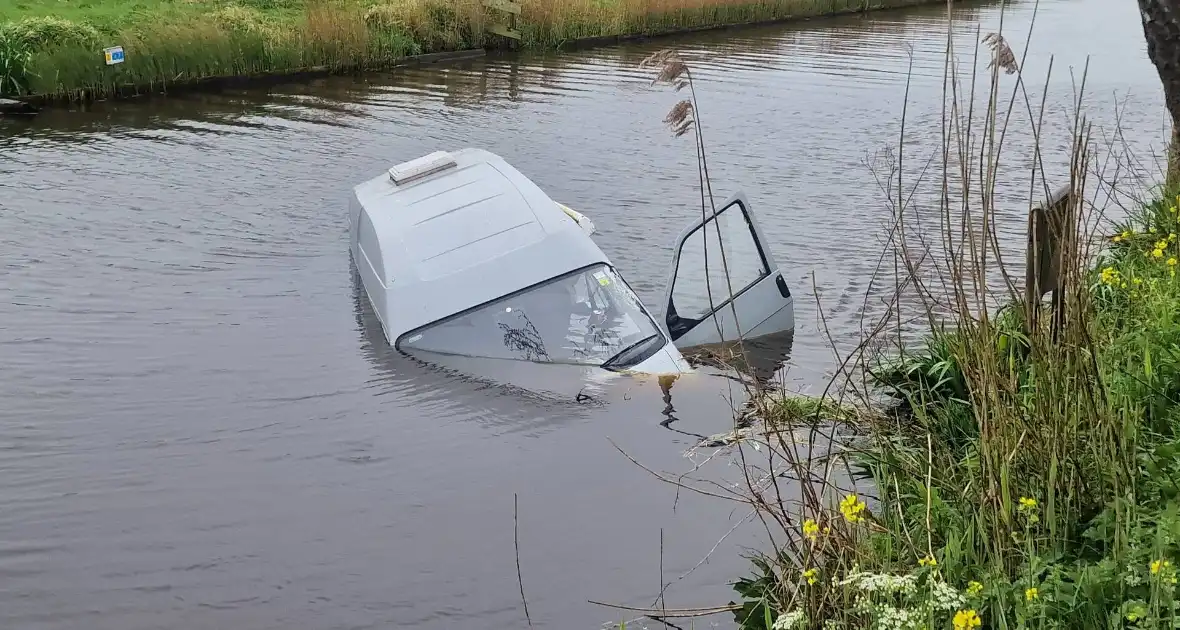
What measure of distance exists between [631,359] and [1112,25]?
102ft

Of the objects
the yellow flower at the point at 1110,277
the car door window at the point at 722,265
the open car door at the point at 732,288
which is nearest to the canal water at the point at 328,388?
the open car door at the point at 732,288

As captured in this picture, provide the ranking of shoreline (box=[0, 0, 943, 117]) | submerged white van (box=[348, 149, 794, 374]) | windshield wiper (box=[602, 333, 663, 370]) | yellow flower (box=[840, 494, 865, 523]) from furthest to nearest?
shoreline (box=[0, 0, 943, 117]) < submerged white van (box=[348, 149, 794, 374]) < windshield wiper (box=[602, 333, 663, 370]) < yellow flower (box=[840, 494, 865, 523])

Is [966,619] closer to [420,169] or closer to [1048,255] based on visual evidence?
[1048,255]

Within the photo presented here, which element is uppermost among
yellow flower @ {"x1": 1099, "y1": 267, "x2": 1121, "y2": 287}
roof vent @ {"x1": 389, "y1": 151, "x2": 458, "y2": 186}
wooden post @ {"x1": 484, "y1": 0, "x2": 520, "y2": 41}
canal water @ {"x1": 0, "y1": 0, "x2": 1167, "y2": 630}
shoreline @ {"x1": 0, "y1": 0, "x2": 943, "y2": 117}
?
wooden post @ {"x1": 484, "y1": 0, "x2": 520, "y2": 41}

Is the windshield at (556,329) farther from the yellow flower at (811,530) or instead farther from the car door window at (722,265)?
the yellow flower at (811,530)

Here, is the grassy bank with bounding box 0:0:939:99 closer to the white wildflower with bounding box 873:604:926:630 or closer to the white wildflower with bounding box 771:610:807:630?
the white wildflower with bounding box 771:610:807:630

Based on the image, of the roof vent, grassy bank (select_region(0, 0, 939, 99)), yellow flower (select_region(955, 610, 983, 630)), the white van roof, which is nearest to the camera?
yellow flower (select_region(955, 610, 983, 630))

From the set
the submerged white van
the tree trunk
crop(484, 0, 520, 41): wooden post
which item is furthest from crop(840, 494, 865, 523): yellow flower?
crop(484, 0, 520, 41): wooden post

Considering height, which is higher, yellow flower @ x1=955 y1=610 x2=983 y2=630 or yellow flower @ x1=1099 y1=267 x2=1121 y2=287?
yellow flower @ x1=1099 y1=267 x2=1121 y2=287

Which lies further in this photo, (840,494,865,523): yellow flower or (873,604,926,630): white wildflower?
(840,494,865,523): yellow flower

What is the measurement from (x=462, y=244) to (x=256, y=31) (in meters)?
19.0

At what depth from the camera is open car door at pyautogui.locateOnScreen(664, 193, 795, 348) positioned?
10422 mm

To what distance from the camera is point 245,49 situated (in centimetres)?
2644

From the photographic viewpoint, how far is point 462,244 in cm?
1052
